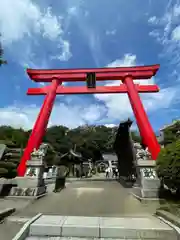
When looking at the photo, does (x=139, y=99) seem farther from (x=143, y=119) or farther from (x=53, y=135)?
(x=53, y=135)

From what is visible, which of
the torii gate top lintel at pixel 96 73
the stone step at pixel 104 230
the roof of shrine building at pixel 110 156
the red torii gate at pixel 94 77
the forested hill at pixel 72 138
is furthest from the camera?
the forested hill at pixel 72 138

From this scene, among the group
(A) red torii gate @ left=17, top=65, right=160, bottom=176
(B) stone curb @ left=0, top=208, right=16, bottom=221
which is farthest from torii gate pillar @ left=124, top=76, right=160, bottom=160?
(B) stone curb @ left=0, top=208, right=16, bottom=221

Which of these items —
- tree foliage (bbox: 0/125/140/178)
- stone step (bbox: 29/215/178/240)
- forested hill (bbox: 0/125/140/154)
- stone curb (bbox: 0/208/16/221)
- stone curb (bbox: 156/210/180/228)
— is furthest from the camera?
forested hill (bbox: 0/125/140/154)

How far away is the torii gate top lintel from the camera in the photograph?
14.1 metres

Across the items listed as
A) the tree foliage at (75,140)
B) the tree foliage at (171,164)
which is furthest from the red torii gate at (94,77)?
the tree foliage at (75,140)

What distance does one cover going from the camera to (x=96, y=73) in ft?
46.3

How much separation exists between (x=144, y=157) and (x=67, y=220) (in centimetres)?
481

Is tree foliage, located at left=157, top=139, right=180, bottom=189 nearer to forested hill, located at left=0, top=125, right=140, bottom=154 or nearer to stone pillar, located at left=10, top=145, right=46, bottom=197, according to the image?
stone pillar, located at left=10, top=145, right=46, bottom=197

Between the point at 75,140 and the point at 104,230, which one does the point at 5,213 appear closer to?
the point at 104,230

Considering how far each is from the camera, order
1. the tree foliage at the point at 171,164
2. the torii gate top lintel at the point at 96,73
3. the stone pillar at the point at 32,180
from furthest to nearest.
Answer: the torii gate top lintel at the point at 96,73, the stone pillar at the point at 32,180, the tree foliage at the point at 171,164

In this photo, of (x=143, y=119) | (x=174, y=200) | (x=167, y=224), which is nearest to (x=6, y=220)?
(x=167, y=224)

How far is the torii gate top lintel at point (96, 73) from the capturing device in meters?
14.1

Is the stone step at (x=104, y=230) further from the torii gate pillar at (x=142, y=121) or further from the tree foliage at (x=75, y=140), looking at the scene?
the tree foliage at (x=75, y=140)

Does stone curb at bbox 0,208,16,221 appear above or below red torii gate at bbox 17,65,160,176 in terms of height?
below
